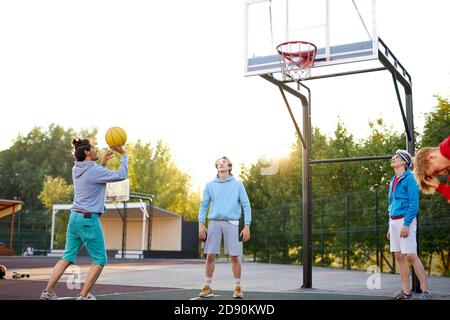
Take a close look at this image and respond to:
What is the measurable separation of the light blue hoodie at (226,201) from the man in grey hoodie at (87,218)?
1.53 m

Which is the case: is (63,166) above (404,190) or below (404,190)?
above

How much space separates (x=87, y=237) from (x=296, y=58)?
499cm

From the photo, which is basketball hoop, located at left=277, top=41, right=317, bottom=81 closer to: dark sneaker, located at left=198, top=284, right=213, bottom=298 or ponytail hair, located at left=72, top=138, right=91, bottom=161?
dark sneaker, located at left=198, top=284, right=213, bottom=298

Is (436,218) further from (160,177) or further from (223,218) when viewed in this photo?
(160,177)

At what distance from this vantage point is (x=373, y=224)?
1631cm

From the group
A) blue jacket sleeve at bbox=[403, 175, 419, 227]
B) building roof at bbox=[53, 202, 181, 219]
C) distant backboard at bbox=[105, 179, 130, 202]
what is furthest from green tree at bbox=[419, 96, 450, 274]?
building roof at bbox=[53, 202, 181, 219]

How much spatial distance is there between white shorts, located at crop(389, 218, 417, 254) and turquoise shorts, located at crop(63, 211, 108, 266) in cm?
370

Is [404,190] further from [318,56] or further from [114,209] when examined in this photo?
[114,209]

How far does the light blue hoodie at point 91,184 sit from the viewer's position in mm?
5746

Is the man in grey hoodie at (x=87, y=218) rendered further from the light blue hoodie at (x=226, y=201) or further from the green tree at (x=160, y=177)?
the green tree at (x=160, y=177)

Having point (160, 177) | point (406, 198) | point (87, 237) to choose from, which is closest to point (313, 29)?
point (406, 198)

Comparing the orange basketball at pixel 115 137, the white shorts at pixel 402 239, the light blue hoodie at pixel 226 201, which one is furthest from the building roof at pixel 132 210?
the white shorts at pixel 402 239
